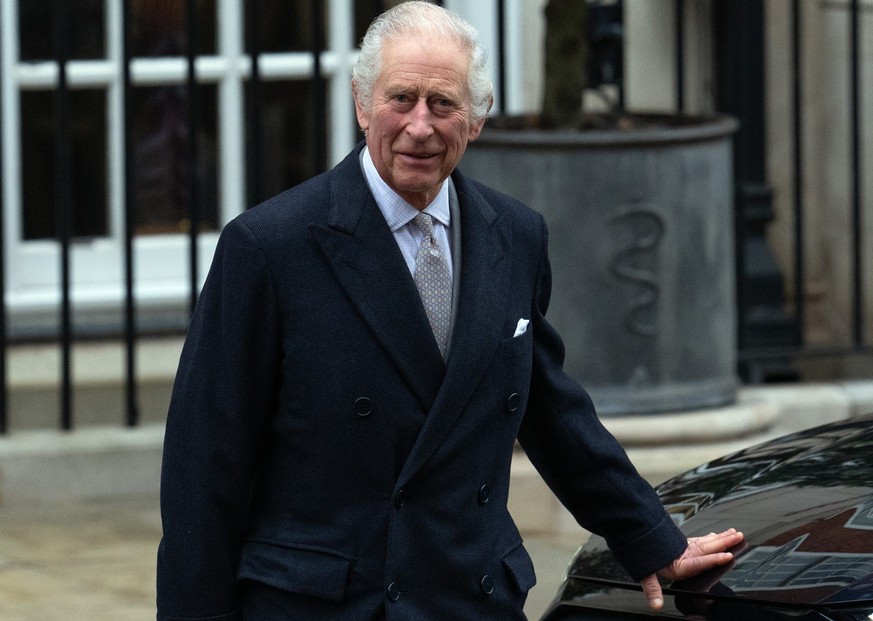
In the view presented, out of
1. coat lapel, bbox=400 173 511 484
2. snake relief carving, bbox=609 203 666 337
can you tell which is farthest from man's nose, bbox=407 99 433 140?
snake relief carving, bbox=609 203 666 337

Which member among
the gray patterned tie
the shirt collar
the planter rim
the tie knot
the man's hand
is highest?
the planter rim

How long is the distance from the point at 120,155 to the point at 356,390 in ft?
16.2

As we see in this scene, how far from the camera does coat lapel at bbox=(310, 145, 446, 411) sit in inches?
114

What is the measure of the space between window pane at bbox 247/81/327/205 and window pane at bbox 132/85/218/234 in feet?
0.85

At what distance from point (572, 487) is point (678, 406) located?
127 inches

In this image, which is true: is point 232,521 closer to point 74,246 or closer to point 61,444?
point 61,444

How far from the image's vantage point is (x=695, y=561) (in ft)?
10.5

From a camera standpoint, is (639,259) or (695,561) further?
(639,259)

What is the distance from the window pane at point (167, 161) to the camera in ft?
26.0

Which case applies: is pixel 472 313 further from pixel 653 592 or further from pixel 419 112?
pixel 653 592

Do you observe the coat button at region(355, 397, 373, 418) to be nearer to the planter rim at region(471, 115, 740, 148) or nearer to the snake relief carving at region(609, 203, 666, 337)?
the planter rim at region(471, 115, 740, 148)

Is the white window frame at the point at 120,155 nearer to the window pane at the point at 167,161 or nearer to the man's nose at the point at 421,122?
the window pane at the point at 167,161

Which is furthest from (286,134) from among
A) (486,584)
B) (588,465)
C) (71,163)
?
(486,584)

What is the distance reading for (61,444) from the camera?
21.8ft
